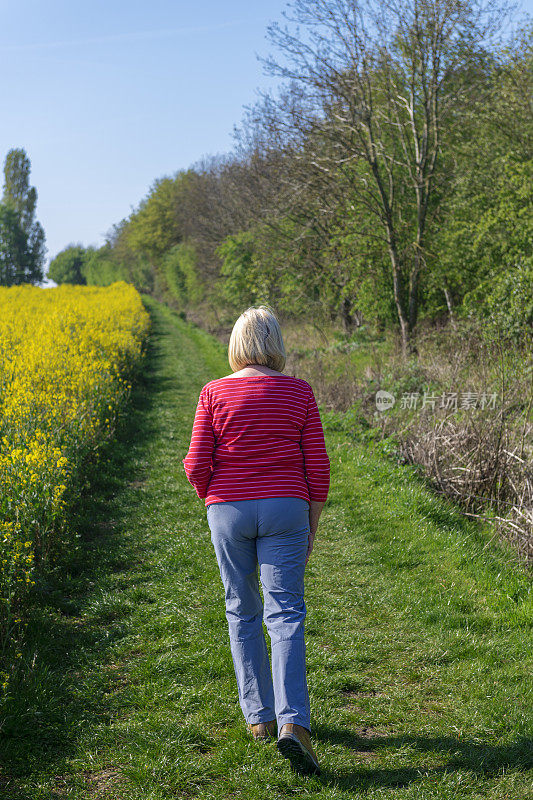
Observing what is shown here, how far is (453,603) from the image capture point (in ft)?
16.1

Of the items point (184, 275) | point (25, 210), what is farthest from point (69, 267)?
point (184, 275)

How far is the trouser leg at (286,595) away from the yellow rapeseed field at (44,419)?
193 cm

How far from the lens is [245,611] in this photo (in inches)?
126

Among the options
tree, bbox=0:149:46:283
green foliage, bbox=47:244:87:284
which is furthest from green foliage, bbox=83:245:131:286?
tree, bbox=0:149:46:283

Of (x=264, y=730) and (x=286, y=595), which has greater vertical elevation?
(x=286, y=595)

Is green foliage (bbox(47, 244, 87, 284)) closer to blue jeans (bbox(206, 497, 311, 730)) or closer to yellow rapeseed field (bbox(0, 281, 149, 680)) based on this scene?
yellow rapeseed field (bbox(0, 281, 149, 680))

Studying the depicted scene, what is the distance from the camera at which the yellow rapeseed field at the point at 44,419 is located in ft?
16.0

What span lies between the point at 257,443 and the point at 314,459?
30 centimetres

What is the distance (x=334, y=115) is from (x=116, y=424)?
27.0ft

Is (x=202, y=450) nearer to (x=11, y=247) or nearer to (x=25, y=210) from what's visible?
(x=11, y=247)

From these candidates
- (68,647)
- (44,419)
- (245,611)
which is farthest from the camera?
(44,419)

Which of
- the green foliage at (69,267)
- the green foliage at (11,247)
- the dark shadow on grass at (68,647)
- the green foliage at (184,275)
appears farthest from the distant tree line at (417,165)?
the green foliage at (69,267)

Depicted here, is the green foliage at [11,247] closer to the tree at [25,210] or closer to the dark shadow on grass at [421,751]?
the tree at [25,210]

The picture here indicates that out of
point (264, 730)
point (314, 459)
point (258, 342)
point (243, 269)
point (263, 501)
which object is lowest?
point (264, 730)
